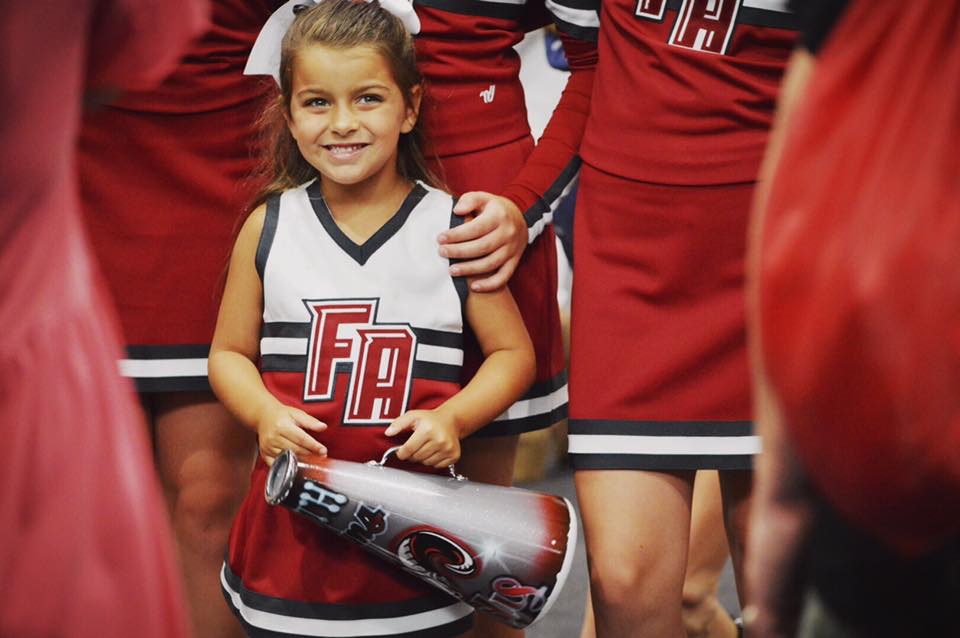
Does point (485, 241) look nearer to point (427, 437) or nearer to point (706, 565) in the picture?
point (427, 437)

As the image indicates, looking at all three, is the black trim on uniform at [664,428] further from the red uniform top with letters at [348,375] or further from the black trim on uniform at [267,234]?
the black trim on uniform at [267,234]

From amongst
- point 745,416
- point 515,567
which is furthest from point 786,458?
point 745,416

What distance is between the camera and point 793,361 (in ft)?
3.11

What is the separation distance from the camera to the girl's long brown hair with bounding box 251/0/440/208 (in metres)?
1.99

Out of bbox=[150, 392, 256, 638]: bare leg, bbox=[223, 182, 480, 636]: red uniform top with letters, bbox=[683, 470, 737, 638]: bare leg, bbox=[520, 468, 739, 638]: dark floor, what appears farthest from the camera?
bbox=[520, 468, 739, 638]: dark floor

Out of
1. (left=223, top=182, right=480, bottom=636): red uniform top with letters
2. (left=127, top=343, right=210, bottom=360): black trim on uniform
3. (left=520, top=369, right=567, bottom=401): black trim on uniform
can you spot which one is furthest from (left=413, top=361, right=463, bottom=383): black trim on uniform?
(left=127, top=343, right=210, bottom=360): black trim on uniform

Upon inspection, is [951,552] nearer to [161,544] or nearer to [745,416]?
[161,544]

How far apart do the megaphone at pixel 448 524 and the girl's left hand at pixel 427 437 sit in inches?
1.1

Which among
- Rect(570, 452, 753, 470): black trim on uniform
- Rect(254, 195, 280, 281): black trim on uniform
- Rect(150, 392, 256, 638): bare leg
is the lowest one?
Rect(150, 392, 256, 638): bare leg

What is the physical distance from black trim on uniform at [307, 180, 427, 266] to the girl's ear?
8 cm

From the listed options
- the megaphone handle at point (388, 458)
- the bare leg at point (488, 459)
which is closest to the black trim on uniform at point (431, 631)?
the bare leg at point (488, 459)

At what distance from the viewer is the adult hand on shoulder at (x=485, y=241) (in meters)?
1.98

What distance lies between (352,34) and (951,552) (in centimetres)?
126

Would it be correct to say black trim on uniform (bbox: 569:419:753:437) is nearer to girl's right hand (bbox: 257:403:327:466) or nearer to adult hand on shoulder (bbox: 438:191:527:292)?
adult hand on shoulder (bbox: 438:191:527:292)
